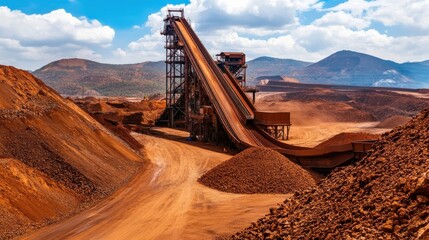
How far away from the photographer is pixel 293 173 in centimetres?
2108

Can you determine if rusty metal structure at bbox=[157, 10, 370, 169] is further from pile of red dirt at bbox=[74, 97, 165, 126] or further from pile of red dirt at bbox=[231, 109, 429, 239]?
pile of red dirt at bbox=[231, 109, 429, 239]

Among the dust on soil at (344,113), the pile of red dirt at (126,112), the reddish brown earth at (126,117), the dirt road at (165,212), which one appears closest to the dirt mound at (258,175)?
the dirt road at (165,212)

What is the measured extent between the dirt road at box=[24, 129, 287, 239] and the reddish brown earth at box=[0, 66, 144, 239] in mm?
852

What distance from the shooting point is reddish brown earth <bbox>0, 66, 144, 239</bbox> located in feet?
52.0

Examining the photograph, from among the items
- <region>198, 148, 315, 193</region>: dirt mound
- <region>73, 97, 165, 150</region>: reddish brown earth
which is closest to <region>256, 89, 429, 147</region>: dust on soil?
<region>73, 97, 165, 150</region>: reddish brown earth

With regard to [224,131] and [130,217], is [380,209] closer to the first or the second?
[130,217]

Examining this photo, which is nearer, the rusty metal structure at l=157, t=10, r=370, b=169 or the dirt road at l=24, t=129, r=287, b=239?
the dirt road at l=24, t=129, r=287, b=239

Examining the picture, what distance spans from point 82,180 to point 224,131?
648 inches

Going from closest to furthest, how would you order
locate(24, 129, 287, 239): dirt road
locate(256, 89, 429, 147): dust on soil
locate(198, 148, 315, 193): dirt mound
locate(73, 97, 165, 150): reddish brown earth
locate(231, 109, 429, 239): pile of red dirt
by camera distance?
locate(231, 109, 429, 239): pile of red dirt → locate(24, 129, 287, 239): dirt road → locate(198, 148, 315, 193): dirt mound → locate(73, 97, 165, 150): reddish brown earth → locate(256, 89, 429, 147): dust on soil

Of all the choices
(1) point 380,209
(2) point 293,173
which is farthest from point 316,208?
(2) point 293,173

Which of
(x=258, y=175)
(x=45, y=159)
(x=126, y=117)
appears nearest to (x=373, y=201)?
(x=258, y=175)

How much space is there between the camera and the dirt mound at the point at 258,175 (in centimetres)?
2034

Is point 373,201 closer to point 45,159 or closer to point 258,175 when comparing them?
point 258,175

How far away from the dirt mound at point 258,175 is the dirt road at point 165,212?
0.71 m
